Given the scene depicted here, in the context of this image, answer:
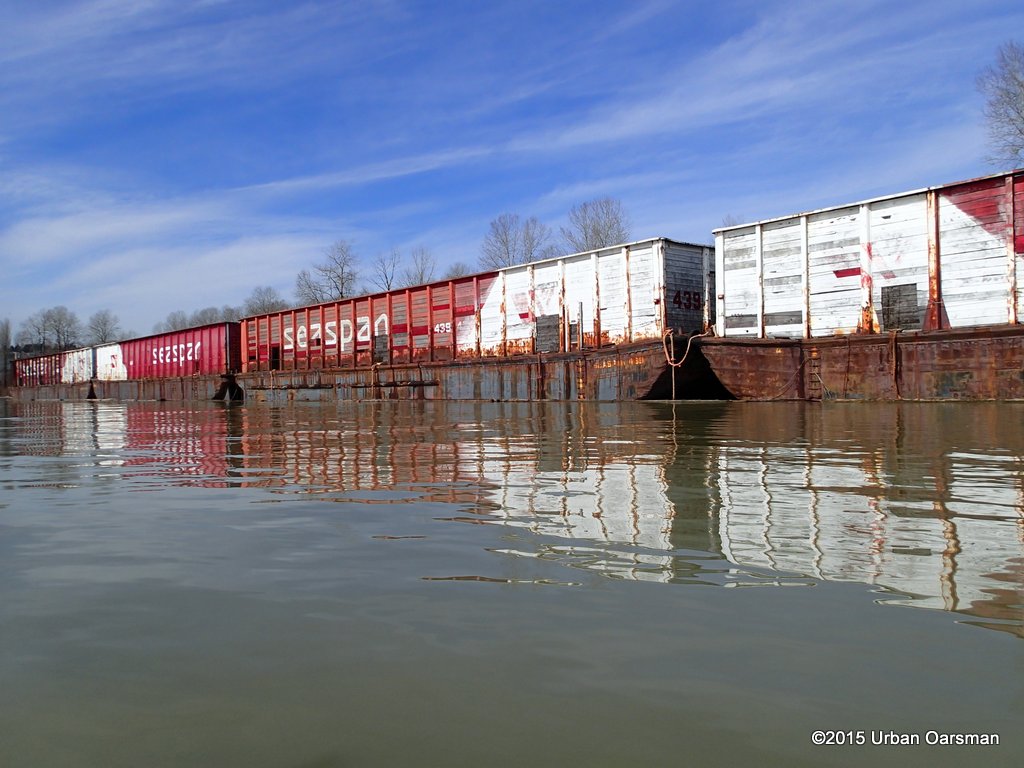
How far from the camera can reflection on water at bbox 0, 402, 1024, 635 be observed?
2.31 metres

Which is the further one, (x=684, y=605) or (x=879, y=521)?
(x=879, y=521)

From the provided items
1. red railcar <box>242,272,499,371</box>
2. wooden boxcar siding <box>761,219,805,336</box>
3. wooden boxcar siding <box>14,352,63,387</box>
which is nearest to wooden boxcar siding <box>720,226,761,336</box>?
wooden boxcar siding <box>761,219,805,336</box>

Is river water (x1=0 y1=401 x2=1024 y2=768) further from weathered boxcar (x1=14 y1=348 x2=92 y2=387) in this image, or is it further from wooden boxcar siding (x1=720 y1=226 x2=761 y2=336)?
weathered boxcar (x1=14 y1=348 x2=92 y2=387)

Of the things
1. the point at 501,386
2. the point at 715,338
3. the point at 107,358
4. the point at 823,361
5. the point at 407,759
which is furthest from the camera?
the point at 107,358

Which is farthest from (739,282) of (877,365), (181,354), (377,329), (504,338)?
(181,354)

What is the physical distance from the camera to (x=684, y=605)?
1.96 metres

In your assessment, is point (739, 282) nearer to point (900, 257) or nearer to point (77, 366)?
point (900, 257)

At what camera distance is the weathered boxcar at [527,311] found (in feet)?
57.1

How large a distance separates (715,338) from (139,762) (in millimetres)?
15333

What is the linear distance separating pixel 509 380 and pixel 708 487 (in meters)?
16.0

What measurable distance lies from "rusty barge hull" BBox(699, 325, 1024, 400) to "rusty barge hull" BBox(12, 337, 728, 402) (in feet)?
2.98

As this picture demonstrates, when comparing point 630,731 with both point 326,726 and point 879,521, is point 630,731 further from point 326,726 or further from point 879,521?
point 879,521

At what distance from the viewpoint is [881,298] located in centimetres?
1406

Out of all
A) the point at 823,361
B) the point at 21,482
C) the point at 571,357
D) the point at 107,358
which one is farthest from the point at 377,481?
the point at 107,358
